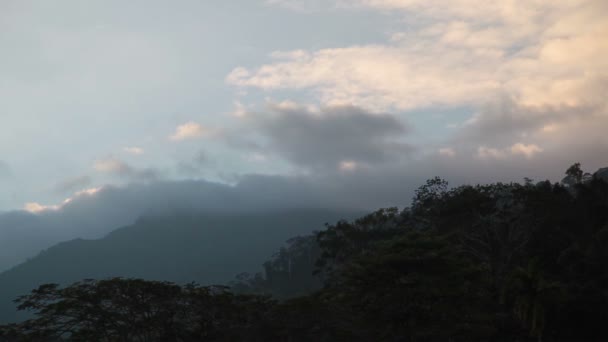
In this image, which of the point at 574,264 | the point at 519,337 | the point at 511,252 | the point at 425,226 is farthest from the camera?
the point at 425,226

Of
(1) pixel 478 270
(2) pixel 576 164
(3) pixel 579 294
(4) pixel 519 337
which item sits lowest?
(4) pixel 519 337

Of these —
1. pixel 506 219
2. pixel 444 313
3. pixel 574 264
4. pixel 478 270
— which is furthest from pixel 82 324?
pixel 506 219

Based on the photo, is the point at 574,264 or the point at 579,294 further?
the point at 574,264

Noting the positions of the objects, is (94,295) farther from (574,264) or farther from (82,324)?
(574,264)

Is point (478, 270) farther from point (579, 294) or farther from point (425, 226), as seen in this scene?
point (425, 226)

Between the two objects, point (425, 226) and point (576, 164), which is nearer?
point (425, 226)

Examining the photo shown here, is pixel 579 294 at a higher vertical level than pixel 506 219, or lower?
lower

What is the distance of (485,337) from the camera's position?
5091 centimetres

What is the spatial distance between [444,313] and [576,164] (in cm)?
7648

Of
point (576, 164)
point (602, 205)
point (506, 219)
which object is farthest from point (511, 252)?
point (576, 164)

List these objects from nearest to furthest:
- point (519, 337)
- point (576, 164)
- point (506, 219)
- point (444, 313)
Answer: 1. point (444, 313)
2. point (519, 337)
3. point (506, 219)
4. point (576, 164)

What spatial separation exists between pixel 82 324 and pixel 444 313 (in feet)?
93.4

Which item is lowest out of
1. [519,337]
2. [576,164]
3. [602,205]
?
[519,337]

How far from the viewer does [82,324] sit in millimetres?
44688
